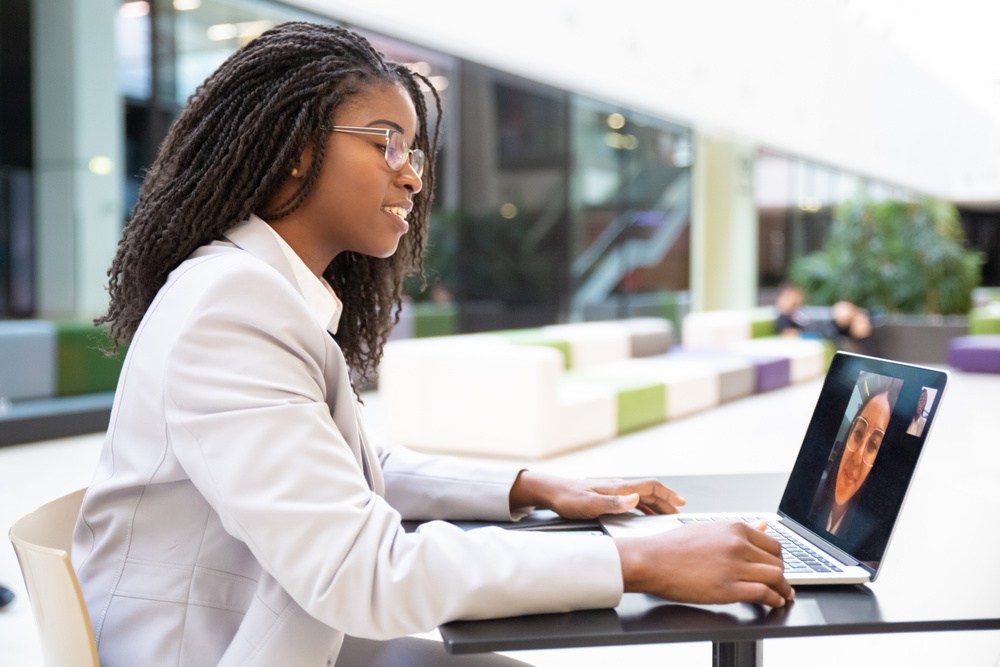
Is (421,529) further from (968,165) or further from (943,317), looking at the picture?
(968,165)

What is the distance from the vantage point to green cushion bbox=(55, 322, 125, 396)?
6699 millimetres

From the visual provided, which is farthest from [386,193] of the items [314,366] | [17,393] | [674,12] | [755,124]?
[755,124]

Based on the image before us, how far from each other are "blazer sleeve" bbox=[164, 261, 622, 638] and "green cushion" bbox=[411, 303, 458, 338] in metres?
9.07

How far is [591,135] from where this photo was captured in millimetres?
12508

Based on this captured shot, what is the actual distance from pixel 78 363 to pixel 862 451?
661 cm

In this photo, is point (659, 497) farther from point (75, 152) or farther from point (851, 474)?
point (75, 152)

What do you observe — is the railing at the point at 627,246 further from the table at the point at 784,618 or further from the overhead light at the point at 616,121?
the table at the point at 784,618

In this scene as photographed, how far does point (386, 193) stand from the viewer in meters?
1.25

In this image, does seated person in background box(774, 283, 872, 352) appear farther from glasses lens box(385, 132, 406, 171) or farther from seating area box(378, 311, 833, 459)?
glasses lens box(385, 132, 406, 171)

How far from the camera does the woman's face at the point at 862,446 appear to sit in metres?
1.15

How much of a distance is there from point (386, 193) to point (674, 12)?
895 cm

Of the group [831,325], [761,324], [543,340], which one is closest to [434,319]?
[543,340]

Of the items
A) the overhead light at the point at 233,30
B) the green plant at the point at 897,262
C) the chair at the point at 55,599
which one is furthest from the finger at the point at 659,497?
the green plant at the point at 897,262

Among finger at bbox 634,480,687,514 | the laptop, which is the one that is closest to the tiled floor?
the laptop
